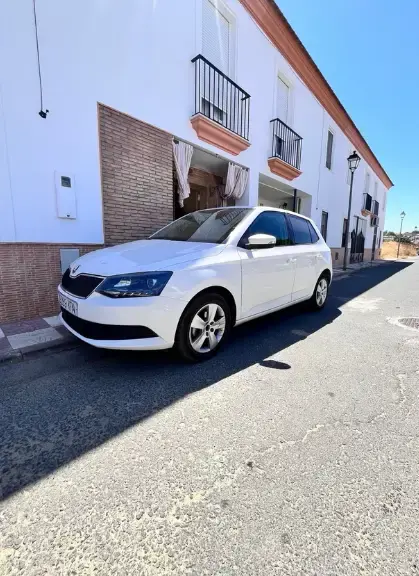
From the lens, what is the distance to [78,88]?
4.32 m

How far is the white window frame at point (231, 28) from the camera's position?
6.01 meters

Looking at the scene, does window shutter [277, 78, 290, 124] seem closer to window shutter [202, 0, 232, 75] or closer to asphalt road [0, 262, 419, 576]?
window shutter [202, 0, 232, 75]

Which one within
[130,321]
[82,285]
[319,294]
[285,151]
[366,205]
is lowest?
[319,294]

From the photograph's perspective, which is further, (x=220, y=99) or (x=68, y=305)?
(x=220, y=99)

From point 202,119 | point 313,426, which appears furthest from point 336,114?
point 313,426

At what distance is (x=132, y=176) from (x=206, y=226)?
249cm

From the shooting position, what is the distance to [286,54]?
8.88m

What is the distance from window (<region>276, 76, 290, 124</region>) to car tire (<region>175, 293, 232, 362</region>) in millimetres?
8821

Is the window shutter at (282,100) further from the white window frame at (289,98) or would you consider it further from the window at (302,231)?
the window at (302,231)

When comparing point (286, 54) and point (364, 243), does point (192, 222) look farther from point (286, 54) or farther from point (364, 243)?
point (364, 243)

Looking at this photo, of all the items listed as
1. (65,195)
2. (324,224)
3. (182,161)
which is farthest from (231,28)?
(324,224)

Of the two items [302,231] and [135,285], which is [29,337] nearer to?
[135,285]

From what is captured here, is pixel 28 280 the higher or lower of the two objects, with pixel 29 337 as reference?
higher

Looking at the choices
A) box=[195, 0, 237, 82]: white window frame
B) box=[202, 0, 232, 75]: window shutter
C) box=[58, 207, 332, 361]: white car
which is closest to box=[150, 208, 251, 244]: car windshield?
box=[58, 207, 332, 361]: white car
